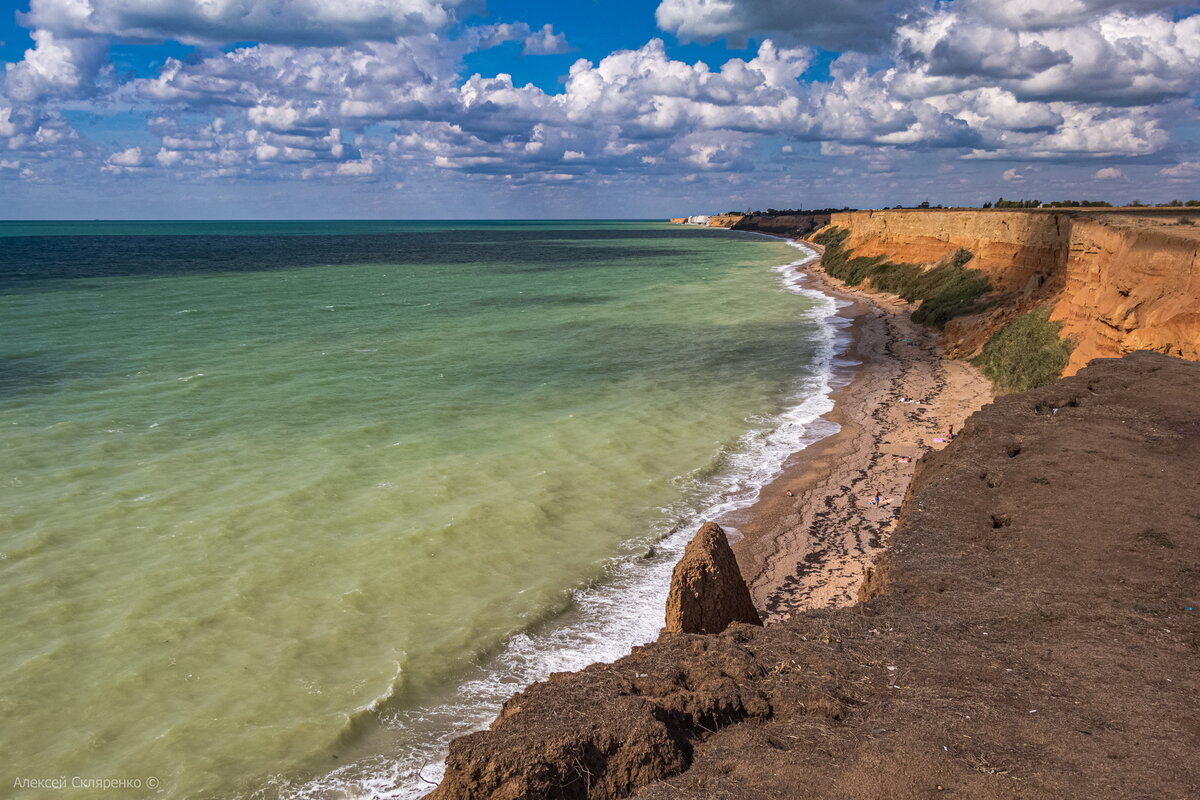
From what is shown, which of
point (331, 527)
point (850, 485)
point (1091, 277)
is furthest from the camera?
point (1091, 277)

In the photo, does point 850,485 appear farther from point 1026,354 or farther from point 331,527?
point 1026,354

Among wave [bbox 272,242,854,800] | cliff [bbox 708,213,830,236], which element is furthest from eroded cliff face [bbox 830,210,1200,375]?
cliff [bbox 708,213,830,236]

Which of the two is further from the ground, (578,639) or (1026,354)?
(1026,354)

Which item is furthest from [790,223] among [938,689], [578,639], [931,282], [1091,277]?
[938,689]

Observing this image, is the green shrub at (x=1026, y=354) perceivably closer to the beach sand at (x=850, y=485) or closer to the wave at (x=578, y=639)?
the beach sand at (x=850, y=485)

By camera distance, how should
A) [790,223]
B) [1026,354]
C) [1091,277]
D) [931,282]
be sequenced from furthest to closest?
[790,223] < [931,282] < [1026,354] < [1091,277]

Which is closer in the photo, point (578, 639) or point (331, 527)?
point (578, 639)

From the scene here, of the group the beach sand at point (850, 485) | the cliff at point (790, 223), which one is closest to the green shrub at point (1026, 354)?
the beach sand at point (850, 485)
